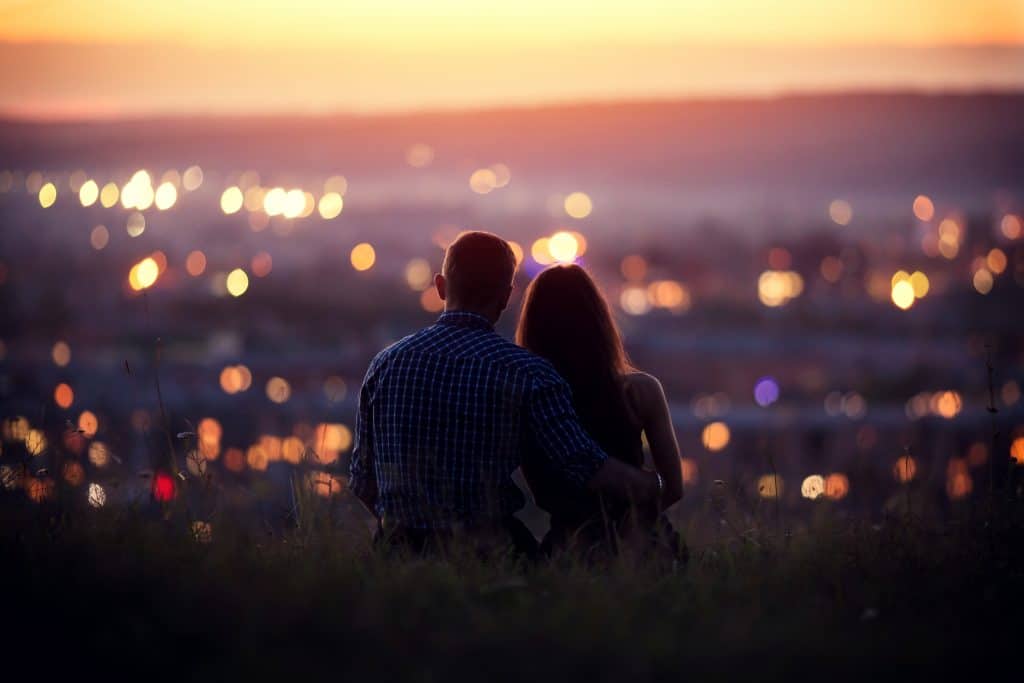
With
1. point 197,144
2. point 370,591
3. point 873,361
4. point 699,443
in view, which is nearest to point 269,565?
point 370,591

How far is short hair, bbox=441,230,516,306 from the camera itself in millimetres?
4602

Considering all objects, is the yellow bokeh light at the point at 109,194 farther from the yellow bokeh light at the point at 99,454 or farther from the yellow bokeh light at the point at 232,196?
the yellow bokeh light at the point at 99,454

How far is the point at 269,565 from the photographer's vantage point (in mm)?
4297

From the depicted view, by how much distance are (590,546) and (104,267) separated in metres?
137

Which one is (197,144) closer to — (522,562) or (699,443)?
(699,443)

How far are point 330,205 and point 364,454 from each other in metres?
136

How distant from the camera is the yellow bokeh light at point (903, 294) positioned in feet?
388

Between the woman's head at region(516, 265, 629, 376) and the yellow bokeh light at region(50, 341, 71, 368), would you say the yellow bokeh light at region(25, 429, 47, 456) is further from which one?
the yellow bokeh light at region(50, 341, 71, 368)

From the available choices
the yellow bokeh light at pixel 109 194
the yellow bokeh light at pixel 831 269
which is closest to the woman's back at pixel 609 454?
the yellow bokeh light at pixel 109 194

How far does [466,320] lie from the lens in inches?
182

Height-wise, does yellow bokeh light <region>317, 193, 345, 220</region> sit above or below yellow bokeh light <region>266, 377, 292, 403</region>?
above

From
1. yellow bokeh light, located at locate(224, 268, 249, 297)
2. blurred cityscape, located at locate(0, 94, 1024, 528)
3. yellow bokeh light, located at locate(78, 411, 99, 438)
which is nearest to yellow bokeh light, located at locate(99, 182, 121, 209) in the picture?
blurred cityscape, located at locate(0, 94, 1024, 528)

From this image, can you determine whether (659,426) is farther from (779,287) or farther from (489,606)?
(779,287)

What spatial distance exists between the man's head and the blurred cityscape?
60636 mm
